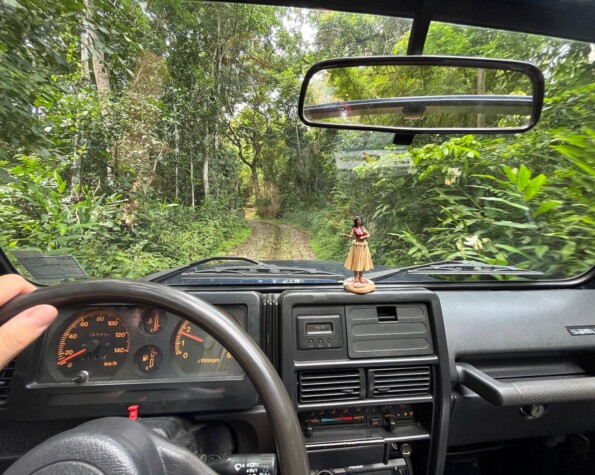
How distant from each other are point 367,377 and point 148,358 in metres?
1.05

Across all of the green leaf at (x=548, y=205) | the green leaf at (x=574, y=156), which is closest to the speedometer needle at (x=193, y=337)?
the green leaf at (x=548, y=205)

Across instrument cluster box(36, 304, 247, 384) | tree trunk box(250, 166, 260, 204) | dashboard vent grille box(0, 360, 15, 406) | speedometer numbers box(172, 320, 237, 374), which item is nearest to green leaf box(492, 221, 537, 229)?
tree trunk box(250, 166, 260, 204)

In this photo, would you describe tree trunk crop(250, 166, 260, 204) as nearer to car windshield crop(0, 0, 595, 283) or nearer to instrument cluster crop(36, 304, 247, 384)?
car windshield crop(0, 0, 595, 283)

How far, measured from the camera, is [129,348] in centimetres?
155

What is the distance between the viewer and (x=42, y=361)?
1.50 metres

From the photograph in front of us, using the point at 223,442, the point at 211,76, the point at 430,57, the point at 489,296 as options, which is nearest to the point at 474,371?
the point at 489,296

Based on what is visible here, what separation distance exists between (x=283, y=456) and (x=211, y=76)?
6.59ft

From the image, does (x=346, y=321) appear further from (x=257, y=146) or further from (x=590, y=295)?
(x=590, y=295)

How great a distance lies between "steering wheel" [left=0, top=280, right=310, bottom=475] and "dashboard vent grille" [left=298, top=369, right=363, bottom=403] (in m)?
0.80

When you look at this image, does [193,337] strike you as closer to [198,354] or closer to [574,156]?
[198,354]

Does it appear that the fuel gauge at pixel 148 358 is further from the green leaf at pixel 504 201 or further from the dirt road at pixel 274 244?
the green leaf at pixel 504 201

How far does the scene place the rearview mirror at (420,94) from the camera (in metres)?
1.89

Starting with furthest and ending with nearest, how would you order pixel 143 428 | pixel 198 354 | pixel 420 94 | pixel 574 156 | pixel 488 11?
pixel 574 156 < pixel 420 94 < pixel 488 11 < pixel 198 354 < pixel 143 428

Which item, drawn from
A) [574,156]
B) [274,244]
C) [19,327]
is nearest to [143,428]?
[19,327]
